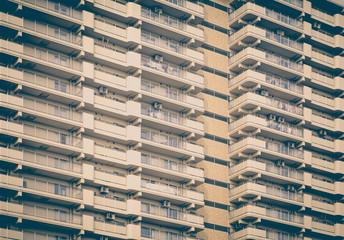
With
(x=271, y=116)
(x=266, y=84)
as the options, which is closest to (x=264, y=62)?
(x=266, y=84)

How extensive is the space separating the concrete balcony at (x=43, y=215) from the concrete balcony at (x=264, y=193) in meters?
20.3

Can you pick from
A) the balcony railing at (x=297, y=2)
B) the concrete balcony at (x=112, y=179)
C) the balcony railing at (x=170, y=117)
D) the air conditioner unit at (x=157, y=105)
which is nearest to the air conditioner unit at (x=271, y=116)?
the balcony railing at (x=170, y=117)

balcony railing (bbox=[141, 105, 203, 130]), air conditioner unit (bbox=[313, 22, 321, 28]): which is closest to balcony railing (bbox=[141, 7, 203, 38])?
balcony railing (bbox=[141, 105, 203, 130])

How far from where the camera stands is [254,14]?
104750 mm

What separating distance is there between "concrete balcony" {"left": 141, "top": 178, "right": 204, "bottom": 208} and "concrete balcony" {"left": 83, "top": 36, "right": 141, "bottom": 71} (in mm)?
12426

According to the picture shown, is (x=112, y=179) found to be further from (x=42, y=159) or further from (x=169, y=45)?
(x=169, y=45)

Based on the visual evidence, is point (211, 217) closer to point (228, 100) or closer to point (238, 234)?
point (238, 234)

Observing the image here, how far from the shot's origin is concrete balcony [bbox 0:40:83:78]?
287ft

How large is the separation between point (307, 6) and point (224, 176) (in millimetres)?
25145

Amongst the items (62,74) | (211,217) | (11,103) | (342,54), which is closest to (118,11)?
(62,74)

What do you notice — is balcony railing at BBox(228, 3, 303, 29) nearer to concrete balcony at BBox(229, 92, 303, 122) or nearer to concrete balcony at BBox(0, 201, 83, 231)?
concrete balcony at BBox(229, 92, 303, 122)

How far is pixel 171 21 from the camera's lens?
101m

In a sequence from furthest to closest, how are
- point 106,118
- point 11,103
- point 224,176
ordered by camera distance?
point 224,176 < point 106,118 < point 11,103

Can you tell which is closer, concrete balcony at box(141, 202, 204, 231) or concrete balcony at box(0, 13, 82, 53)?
concrete balcony at box(0, 13, 82, 53)
